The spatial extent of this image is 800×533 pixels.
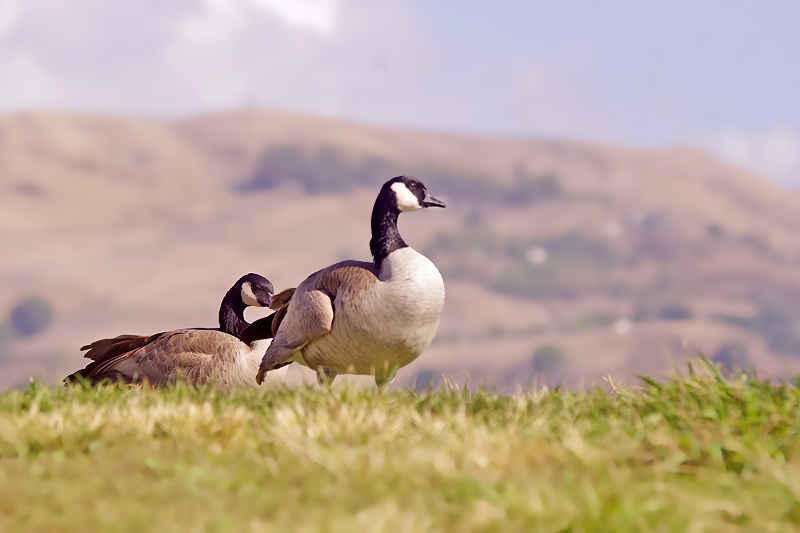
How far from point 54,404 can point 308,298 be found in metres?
3.08

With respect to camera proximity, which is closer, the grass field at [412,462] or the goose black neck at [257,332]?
the grass field at [412,462]

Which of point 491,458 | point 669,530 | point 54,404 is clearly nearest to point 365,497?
point 491,458

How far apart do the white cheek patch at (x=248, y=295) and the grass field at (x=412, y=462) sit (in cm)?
332

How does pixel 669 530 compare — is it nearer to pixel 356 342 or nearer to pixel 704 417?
pixel 704 417

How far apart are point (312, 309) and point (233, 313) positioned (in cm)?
236

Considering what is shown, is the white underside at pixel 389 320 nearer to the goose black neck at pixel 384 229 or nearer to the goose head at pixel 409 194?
the goose black neck at pixel 384 229

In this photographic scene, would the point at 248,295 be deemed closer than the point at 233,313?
Yes

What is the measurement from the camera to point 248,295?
11617 mm

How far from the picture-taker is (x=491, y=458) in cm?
596

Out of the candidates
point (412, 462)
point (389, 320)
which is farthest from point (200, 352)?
point (412, 462)

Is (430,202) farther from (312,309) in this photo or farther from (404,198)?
(312,309)

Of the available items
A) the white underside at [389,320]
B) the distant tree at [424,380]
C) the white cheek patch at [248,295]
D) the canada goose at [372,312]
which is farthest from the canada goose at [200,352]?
the distant tree at [424,380]

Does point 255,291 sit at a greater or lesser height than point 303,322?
greater

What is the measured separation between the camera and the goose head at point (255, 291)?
38.1 feet
